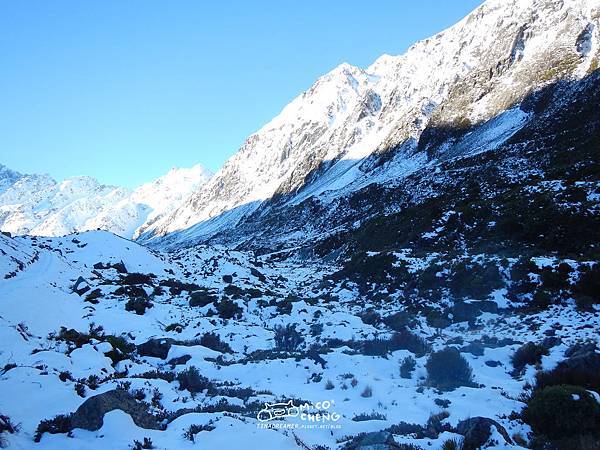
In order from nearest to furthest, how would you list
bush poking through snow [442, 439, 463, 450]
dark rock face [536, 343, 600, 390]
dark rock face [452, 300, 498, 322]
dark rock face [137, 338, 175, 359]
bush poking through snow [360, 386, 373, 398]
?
bush poking through snow [442, 439, 463, 450] < dark rock face [536, 343, 600, 390] < bush poking through snow [360, 386, 373, 398] < dark rock face [137, 338, 175, 359] < dark rock face [452, 300, 498, 322]

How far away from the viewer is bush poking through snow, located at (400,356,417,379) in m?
12.5

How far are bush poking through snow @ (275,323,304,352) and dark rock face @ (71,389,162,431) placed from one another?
889 cm

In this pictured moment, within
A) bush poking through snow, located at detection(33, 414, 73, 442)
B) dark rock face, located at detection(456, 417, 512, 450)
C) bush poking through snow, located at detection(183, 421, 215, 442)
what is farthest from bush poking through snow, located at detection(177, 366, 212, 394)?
dark rock face, located at detection(456, 417, 512, 450)

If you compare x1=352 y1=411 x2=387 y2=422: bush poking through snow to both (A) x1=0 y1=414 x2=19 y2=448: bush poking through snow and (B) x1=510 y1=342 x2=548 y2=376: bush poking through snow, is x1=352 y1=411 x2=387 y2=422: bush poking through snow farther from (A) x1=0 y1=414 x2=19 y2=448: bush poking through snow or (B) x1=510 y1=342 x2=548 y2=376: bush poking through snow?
(A) x1=0 y1=414 x2=19 y2=448: bush poking through snow

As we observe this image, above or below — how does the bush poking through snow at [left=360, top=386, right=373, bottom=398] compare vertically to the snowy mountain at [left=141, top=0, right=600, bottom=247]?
below

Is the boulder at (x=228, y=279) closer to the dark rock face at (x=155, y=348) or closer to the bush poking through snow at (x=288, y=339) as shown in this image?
the bush poking through snow at (x=288, y=339)

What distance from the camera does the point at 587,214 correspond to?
22375 millimetres

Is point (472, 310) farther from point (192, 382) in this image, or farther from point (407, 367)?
point (192, 382)

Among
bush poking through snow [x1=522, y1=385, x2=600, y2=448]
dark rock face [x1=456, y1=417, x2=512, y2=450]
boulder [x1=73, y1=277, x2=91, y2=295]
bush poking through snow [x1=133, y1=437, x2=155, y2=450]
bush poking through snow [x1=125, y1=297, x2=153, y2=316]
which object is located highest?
boulder [x1=73, y1=277, x2=91, y2=295]

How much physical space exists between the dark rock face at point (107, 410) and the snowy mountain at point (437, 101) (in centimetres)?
5807

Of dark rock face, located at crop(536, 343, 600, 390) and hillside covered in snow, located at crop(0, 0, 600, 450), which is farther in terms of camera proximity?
dark rock face, located at crop(536, 343, 600, 390)

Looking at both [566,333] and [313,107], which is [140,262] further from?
[313,107]

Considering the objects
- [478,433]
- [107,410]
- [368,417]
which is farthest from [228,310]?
[478,433]

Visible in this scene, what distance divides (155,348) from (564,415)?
1266 cm
